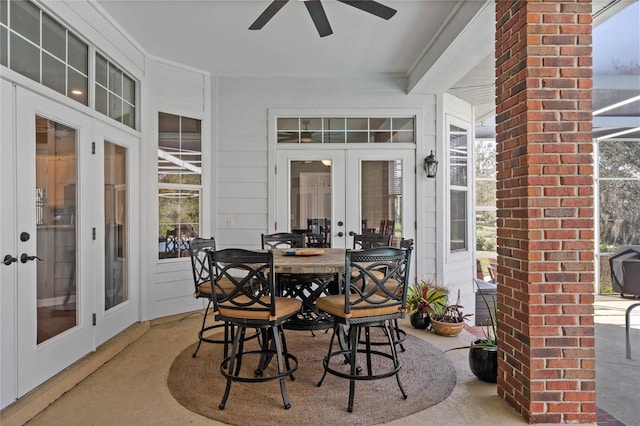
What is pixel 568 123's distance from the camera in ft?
7.07

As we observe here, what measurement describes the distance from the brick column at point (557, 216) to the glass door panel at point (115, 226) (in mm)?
3454

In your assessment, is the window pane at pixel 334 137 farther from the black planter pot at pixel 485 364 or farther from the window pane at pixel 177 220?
the black planter pot at pixel 485 364

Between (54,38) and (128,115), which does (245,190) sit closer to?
(128,115)

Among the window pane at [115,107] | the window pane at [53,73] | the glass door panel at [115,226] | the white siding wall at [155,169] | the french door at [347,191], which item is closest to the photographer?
the window pane at [53,73]

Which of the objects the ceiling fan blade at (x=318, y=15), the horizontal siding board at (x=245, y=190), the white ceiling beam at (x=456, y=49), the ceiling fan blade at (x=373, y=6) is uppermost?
the white ceiling beam at (x=456, y=49)

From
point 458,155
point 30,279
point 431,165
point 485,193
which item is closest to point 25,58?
point 30,279

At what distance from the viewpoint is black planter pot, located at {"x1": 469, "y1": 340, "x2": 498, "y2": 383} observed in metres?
2.59

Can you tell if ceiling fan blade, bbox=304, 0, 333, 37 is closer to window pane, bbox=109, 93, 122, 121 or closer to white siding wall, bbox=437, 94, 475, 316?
window pane, bbox=109, 93, 122, 121

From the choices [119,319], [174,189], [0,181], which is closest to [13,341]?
[0,181]

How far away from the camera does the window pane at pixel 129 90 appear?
3851 mm

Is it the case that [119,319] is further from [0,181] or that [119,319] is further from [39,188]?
[0,181]

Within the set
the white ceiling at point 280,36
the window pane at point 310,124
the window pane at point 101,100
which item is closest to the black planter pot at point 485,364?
the white ceiling at point 280,36

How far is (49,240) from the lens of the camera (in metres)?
2.64

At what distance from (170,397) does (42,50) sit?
2.59 metres
